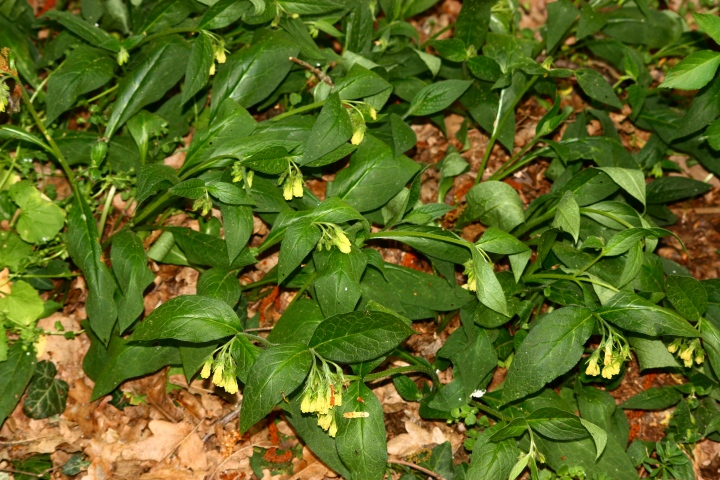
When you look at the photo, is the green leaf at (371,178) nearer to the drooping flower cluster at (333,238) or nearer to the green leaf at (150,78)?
the drooping flower cluster at (333,238)

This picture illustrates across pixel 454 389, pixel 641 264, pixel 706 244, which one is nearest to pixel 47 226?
pixel 454 389

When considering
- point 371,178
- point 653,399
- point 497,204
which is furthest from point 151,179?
point 653,399

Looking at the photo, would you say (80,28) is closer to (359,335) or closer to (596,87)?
(359,335)

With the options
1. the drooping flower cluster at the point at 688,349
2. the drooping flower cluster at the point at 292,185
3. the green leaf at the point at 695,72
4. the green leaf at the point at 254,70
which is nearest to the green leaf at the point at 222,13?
the green leaf at the point at 254,70

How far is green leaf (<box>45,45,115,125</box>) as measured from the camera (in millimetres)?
3822

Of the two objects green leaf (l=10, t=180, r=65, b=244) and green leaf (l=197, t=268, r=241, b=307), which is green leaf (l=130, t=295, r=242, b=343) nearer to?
green leaf (l=197, t=268, r=241, b=307)

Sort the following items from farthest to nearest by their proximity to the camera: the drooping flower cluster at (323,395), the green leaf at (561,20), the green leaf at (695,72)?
1. the green leaf at (561,20)
2. the green leaf at (695,72)
3. the drooping flower cluster at (323,395)

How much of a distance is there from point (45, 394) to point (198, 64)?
6.46ft

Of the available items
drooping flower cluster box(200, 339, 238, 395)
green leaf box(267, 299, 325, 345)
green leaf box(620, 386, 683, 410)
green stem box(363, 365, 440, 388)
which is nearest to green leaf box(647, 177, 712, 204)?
green leaf box(620, 386, 683, 410)

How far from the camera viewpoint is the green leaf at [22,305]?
12.4 feet

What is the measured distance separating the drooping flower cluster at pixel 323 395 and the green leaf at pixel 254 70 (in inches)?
67.6

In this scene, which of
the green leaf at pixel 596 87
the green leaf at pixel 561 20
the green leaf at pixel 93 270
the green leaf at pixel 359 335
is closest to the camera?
the green leaf at pixel 359 335

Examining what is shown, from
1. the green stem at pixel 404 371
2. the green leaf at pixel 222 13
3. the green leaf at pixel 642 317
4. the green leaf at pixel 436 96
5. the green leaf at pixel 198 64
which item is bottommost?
the green stem at pixel 404 371

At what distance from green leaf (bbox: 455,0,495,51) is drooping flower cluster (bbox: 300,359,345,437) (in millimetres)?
2304
